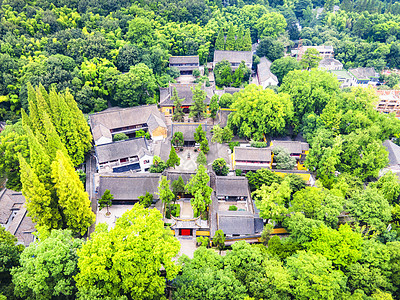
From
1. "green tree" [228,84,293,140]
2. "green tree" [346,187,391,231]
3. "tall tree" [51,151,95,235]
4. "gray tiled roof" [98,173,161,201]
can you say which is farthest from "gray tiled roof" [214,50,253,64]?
"tall tree" [51,151,95,235]

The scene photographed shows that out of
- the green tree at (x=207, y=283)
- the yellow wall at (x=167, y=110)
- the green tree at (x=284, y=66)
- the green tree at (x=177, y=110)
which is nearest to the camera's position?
the green tree at (x=207, y=283)

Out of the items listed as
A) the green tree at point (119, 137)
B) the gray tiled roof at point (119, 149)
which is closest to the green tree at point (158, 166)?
the gray tiled roof at point (119, 149)

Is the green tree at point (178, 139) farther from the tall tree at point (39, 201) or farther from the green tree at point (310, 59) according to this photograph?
the green tree at point (310, 59)

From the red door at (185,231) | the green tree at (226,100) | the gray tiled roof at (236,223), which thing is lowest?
the red door at (185,231)

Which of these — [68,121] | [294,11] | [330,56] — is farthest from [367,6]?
[68,121]

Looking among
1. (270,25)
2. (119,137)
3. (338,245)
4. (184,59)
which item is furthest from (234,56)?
(338,245)

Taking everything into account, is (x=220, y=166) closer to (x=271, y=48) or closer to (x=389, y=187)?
(x=389, y=187)
